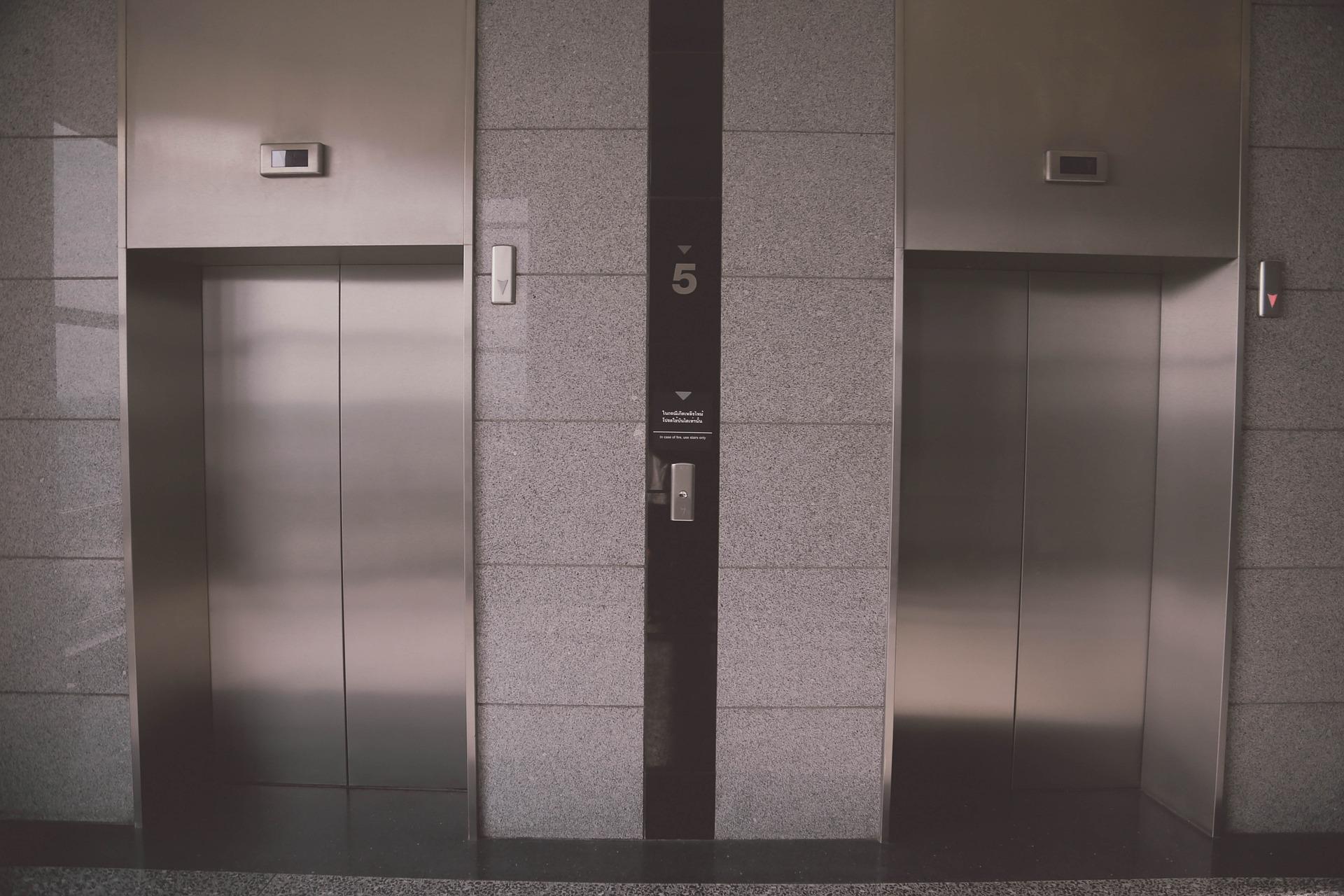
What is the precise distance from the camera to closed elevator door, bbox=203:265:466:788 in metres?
3.05

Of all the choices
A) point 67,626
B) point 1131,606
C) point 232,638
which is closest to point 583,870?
point 232,638

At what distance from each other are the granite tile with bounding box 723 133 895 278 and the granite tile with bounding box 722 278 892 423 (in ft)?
0.25

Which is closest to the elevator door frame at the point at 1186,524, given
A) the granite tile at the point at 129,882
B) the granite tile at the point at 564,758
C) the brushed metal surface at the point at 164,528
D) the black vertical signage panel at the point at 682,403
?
the black vertical signage panel at the point at 682,403

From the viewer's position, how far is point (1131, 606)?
121 inches

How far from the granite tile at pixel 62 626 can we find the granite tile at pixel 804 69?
10.5 ft

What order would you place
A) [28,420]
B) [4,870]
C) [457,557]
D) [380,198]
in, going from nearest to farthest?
[4,870]
[380,198]
[28,420]
[457,557]

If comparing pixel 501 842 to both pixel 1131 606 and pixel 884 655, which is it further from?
pixel 1131 606

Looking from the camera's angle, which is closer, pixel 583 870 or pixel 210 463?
pixel 583 870

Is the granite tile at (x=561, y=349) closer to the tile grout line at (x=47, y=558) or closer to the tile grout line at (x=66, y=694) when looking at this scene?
the tile grout line at (x=47, y=558)

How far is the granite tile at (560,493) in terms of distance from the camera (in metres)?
2.64

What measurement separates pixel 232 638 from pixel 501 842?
1.60 metres

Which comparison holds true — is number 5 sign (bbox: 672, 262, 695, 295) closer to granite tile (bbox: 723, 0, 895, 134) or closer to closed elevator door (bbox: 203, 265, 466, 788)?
granite tile (bbox: 723, 0, 895, 134)

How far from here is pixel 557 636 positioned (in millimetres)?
2652

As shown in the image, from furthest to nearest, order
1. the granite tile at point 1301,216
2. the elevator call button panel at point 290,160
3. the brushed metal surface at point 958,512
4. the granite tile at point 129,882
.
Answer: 1. the brushed metal surface at point 958,512
2. the granite tile at point 1301,216
3. the elevator call button panel at point 290,160
4. the granite tile at point 129,882
